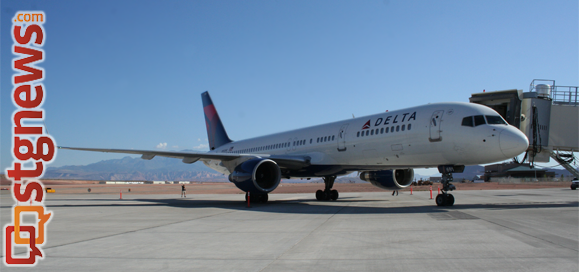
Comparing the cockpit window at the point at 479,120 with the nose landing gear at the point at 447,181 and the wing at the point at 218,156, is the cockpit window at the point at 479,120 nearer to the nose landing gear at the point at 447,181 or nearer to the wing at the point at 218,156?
the nose landing gear at the point at 447,181

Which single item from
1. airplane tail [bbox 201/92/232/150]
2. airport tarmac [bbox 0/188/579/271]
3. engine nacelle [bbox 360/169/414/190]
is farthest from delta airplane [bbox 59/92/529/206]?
airplane tail [bbox 201/92/232/150]

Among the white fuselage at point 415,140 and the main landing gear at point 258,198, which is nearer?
the white fuselage at point 415,140

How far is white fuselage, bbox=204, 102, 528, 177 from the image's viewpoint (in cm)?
1243

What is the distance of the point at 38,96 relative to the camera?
6.06 m

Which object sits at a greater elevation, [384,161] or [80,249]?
[384,161]

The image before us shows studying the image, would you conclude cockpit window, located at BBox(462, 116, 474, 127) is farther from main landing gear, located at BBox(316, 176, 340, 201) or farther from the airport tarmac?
main landing gear, located at BBox(316, 176, 340, 201)

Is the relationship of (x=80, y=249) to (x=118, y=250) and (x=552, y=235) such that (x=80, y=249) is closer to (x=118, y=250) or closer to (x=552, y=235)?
(x=118, y=250)

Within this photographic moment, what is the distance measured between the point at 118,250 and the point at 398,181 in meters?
15.5

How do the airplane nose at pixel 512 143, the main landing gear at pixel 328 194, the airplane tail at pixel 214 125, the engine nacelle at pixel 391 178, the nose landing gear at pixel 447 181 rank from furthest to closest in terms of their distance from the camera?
the airplane tail at pixel 214 125, the main landing gear at pixel 328 194, the engine nacelle at pixel 391 178, the nose landing gear at pixel 447 181, the airplane nose at pixel 512 143

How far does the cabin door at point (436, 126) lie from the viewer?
1332 centimetres

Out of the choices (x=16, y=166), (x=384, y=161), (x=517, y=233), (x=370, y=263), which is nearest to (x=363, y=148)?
(x=384, y=161)

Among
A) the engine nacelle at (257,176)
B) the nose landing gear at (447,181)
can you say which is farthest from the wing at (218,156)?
the nose landing gear at (447,181)

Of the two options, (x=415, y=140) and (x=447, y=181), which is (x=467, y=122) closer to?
(x=415, y=140)

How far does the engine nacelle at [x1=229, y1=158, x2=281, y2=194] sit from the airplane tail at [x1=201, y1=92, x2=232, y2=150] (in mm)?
11986
